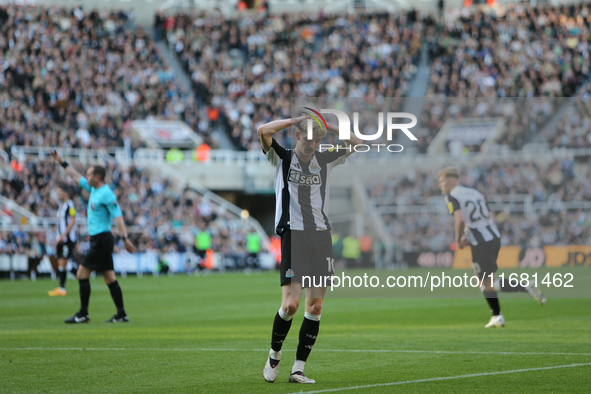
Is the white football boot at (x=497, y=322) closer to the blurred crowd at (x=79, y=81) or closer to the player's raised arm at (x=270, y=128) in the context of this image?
the player's raised arm at (x=270, y=128)

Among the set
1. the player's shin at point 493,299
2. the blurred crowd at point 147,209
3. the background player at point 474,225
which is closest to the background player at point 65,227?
the background player at point 474,225

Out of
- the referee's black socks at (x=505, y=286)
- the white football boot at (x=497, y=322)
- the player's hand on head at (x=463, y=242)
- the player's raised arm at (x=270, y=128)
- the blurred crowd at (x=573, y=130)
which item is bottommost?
the white football boot at (x=497, y=322)

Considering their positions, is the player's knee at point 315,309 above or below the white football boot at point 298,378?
above

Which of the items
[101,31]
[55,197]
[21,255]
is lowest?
[21,255]

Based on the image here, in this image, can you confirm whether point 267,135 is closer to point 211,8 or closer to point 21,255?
point 21,255

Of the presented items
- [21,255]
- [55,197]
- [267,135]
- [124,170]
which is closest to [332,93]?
[124,170]

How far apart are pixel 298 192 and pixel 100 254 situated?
545 cm

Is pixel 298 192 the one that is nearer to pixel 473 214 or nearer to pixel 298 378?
pixel 298 378

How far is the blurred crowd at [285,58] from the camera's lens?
40.8 m

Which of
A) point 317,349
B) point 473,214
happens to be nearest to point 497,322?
point 473,214

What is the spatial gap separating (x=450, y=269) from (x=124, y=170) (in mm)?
23423

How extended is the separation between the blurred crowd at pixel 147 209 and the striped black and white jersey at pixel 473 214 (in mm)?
18614

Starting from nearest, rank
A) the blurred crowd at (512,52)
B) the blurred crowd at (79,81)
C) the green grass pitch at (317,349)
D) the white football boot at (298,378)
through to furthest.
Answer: the green grass pitch at (317,349), the white football boot at (298,378), the blurred crowd at (79,81), the blurred crowd at (512,52)

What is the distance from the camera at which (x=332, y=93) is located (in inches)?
A: 1634
